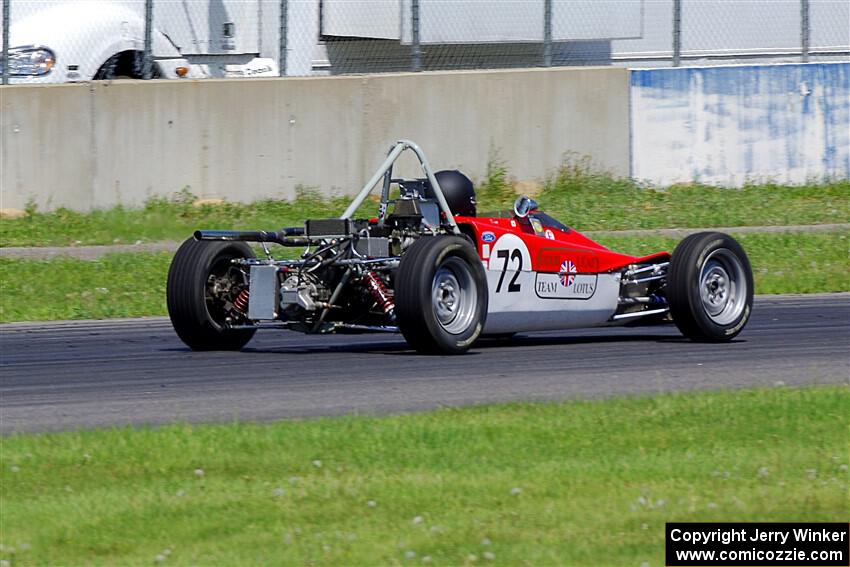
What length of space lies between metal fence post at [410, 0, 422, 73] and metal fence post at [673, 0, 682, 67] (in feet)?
12.2

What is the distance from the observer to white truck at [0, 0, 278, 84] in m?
19.7

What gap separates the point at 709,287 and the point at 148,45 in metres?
10.5


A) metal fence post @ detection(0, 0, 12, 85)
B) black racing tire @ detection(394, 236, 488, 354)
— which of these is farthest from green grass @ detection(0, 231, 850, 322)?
black racing tire @ detection(394, 236, 488, 354)

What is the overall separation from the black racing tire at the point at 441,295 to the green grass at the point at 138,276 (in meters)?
4.84

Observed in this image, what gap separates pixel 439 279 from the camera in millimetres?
10703

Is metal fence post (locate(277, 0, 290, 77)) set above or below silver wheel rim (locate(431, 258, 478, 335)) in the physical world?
above

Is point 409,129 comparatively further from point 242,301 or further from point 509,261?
point 242,301

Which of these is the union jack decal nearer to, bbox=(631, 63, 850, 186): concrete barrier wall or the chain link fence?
the chain link fence

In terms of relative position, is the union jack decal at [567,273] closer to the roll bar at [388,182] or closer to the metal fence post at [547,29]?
the roll bar at [388,182]

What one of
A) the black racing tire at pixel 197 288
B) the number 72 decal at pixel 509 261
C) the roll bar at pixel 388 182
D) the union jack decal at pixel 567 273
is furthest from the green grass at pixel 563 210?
the number 72 decal at pixel 509 261

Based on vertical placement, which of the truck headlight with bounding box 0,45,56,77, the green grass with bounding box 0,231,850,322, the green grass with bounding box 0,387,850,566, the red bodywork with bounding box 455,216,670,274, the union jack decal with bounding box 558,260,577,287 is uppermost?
the truck headlight with bounding box 0,45,56,77

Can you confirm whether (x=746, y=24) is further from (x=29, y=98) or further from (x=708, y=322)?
(x=708, y=322)

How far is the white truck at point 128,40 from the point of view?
19719 mm

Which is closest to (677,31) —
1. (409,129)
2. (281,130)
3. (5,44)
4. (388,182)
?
(409,129)
